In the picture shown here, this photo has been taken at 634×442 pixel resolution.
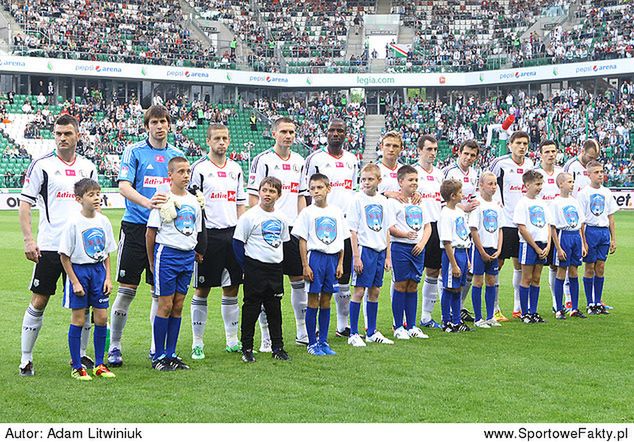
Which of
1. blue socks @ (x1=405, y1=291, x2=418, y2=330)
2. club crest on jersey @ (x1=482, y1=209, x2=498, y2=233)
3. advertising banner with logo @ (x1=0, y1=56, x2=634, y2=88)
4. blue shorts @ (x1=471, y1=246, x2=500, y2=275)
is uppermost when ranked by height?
advertising banner with logo @ (x1=0, y1=56, x2=634, y2=88)

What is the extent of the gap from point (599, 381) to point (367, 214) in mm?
3067

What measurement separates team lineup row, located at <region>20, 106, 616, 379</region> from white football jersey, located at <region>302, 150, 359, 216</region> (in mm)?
13

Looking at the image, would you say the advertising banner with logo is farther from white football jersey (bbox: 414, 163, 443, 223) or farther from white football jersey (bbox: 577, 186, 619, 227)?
white football jersey (bbox: 414, 163, 443, 223)

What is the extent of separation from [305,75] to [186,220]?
150ft

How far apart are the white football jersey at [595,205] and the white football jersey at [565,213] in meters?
0.56

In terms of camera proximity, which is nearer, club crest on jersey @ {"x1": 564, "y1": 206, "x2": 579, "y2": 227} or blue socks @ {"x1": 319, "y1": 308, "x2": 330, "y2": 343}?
blue socks @ {"x1": 319, "y1": 308, "x2": 330, "y2": 343}

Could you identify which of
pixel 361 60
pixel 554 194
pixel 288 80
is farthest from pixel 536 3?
pixel 554 194

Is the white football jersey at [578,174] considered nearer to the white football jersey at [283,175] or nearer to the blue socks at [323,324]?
the white football jersey at [283,175]

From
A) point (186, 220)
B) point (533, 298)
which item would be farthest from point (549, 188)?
point (186, 220)

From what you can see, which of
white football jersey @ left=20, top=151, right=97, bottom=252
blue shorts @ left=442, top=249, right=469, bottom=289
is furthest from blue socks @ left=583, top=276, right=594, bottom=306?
white football jersey @ left=20, top=151, right=97, bottom=252

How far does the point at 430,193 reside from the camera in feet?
36.5

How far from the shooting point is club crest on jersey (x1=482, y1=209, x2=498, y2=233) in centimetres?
1152

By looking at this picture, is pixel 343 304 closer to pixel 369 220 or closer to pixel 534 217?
pixel 369 220
